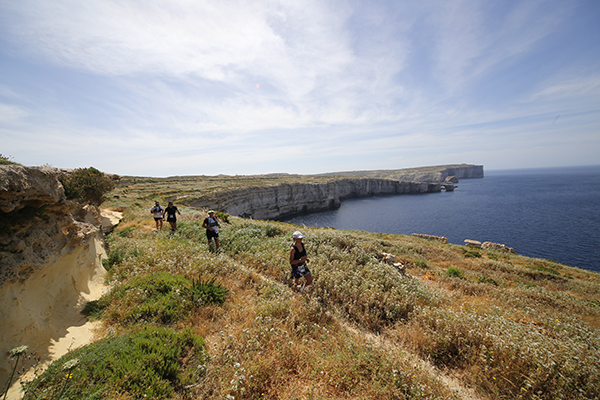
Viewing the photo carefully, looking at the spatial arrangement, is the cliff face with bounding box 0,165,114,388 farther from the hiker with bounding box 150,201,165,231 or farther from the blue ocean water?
the blue ocean water

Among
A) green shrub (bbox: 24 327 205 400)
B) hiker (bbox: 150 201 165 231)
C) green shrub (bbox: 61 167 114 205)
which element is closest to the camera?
green shrub (bbox: 24 327 205 400)

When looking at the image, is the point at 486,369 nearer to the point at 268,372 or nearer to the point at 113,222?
the point at 268,372

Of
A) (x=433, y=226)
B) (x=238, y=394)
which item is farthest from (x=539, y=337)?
(x=433, y=226)

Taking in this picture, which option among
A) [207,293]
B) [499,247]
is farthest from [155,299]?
[499,247]

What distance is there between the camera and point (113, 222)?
589 inches

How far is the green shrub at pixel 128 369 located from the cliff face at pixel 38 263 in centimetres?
109

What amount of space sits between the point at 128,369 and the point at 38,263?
12.0ft

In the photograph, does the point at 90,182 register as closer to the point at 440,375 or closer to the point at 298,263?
the point at 298,263

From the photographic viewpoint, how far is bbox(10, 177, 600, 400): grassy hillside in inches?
146

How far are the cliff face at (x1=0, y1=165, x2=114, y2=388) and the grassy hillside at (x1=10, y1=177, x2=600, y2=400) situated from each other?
2.48 ft

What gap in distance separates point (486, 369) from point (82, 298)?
10108 mm

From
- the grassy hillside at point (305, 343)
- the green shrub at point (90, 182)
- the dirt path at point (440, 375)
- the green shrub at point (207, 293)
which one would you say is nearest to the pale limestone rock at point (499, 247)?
the grassy hillside at point (305, 343)

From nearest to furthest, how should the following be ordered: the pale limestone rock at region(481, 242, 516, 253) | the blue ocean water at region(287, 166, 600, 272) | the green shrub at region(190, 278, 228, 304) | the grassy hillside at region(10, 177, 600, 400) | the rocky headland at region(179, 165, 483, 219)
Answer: the grassy hillside at region(10, 177, 600, 400), the green shrub at region(190, 278, 228, 304), the pale limestone rock at region(481, 242, 516, 253), the blue ocean water at region(287, 166, 600, 272), the rocky headland at region(179, 165, 483, 219)

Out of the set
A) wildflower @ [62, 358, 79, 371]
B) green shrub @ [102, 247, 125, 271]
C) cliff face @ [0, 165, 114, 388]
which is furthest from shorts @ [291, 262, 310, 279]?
green shrub @ [102, 247, 125, 271]
